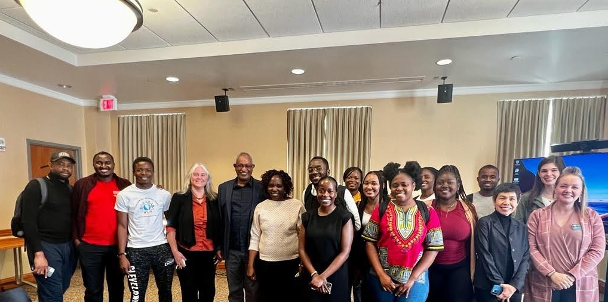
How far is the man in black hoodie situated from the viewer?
7.47 ft

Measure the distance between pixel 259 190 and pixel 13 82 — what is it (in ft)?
12.5

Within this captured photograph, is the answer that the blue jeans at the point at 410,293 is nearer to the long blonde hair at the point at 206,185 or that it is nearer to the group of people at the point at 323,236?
the group of people at the point at 323,236

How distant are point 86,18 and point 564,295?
303 cm

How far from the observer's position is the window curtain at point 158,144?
203 inches

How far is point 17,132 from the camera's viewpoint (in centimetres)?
405

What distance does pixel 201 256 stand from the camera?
2391 millimetres

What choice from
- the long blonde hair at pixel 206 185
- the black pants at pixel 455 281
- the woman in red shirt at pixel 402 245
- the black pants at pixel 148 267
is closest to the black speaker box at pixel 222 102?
the long blonde hair at pixel 206 185

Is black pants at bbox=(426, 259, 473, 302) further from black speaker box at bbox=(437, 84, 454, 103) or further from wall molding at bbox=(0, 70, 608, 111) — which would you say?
wall molding at bbox=(0, 70, 608, 111)

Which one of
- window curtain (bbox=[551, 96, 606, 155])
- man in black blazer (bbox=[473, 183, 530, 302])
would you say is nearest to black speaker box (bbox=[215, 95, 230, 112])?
man in black blazer (bbox=[473, 183, 530, 302])

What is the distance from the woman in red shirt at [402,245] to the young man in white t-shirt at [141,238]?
150 centimetres

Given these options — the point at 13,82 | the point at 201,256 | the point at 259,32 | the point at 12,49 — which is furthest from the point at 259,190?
the point at 13,82

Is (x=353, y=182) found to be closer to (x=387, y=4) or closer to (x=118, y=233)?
(x=387, y=4)

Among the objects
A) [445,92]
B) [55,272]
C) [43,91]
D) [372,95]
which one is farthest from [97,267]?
[445,92]

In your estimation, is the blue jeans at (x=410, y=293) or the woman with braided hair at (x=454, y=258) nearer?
the blue jeans at (x=410, y=293)
